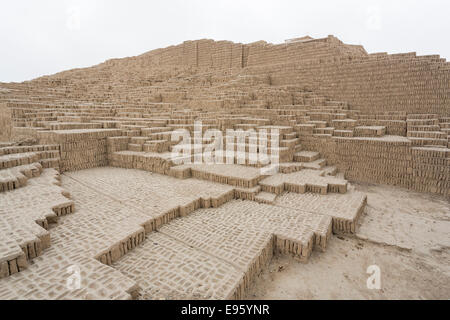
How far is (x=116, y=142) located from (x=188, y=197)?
3.94 metres

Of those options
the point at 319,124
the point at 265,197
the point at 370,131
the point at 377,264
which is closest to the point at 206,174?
the point at 265,197

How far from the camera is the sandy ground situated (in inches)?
112

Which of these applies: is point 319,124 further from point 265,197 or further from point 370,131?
point 265,197

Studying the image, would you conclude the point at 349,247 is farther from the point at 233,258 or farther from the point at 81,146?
the point at 81,146

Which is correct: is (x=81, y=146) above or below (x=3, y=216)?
above

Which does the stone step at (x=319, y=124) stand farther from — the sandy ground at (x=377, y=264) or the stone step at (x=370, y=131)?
the sandy ground at (x=377, y=264)

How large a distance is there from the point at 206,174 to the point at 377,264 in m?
3.69

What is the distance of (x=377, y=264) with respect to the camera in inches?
131

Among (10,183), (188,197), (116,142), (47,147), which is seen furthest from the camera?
(116,142)

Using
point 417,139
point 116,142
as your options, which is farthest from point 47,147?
point 417,139

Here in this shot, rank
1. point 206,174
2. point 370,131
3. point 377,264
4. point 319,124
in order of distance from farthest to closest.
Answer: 1. point 319,124
2. point 370,131
3. point 206,174
4. point 377,264

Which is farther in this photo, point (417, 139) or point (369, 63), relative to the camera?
point (369, 63)

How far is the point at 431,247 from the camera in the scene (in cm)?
373

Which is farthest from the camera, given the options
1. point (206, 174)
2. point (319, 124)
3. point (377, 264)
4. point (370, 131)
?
point (319, 124)
